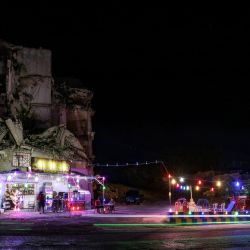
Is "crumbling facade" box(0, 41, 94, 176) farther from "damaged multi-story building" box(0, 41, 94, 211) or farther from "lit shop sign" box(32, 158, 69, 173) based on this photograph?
"lit shop sign" box(32, 158, 69, 173)

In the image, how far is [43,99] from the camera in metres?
46.9

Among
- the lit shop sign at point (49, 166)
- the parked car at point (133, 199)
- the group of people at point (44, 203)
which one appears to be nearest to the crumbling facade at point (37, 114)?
the lit shop sign at point (49, 166)

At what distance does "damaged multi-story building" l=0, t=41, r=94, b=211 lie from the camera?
3591 cm

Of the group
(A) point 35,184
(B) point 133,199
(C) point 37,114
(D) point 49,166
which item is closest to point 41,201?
(A) point 35,184

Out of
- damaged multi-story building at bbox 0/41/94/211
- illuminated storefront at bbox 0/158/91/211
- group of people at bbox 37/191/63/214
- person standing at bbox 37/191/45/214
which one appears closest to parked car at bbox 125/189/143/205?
damaged multi-story building at bbox 0/41/94/211

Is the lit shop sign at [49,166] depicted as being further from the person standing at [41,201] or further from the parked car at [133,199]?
the parked car at [133,199]

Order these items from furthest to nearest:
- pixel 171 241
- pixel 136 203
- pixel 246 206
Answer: pixel 136 203 → pixel 246 206 → pixel 171 241

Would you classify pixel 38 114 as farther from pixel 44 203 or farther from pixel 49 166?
pixel 44 203

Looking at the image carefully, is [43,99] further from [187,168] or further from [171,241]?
[187,168]

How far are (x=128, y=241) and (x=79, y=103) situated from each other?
130ft

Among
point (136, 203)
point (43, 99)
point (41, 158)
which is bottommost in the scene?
point (136, 203)

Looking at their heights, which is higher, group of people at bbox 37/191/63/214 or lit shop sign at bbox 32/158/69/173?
lit shop sign at bbox 32/158/69/173

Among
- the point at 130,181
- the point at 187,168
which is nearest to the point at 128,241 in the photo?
the point at 130,181

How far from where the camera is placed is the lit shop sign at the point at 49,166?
35719 millimetres
